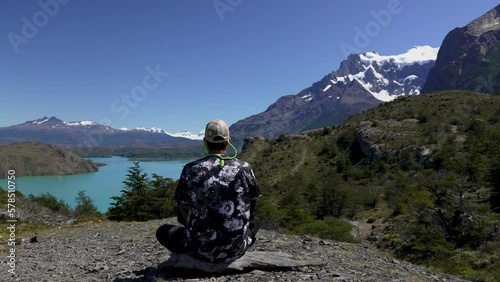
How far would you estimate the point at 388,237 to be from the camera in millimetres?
26812

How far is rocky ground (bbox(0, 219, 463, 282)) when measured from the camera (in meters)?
6.68

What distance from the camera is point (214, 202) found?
564cm

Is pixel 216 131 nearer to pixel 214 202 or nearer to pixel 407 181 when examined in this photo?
pixel 214 202

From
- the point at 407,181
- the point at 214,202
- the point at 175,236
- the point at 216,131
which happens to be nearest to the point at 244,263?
the point at 175,236

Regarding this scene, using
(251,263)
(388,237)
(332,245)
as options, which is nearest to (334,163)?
(388,237)

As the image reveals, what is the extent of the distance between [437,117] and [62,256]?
248ft

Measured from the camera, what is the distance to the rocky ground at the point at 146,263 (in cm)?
668

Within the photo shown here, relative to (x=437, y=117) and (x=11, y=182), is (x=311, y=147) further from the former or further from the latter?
(x=11, y=182)

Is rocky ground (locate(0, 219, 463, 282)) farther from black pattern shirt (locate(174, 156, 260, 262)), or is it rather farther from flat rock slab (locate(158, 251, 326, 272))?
black pattern shirt (locate(174, 156, 260, 262))

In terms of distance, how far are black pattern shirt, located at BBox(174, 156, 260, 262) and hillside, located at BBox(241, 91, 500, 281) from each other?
13.0 meters

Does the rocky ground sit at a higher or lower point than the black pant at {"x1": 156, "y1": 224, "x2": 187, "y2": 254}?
lower

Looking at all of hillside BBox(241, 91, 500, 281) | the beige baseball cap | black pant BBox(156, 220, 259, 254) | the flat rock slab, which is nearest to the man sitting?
the beige baseball cap

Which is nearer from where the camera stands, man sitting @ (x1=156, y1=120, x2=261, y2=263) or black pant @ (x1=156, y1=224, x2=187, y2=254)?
man sitting @ (x1=156, y1=120, x2=261, y2=263)

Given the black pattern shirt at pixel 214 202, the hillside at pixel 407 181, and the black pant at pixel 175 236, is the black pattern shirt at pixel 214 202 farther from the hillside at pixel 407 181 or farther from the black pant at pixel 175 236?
the hillside at pixel 407 181
